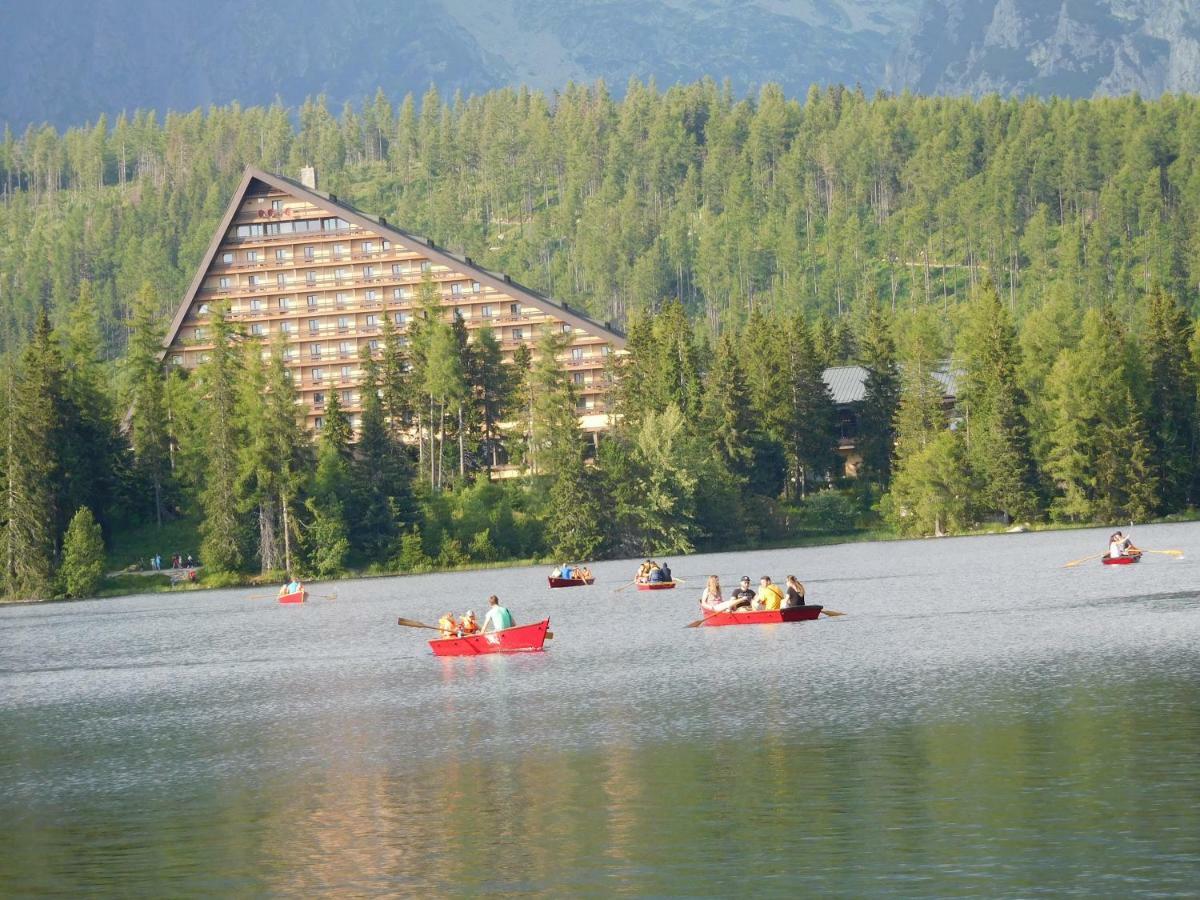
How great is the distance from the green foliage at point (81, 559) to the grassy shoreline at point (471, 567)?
1.02 m

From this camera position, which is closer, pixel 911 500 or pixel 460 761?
pixel 460 761

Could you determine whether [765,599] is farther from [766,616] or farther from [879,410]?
[879,410]

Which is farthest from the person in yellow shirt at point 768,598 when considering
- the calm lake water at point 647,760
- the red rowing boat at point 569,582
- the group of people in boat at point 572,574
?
the group of people in boat at point 572,574

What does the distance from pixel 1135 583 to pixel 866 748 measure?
4492 cm

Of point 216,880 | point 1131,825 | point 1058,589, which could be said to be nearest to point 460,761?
point 216,880

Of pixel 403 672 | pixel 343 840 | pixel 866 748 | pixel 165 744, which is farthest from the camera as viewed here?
pixel 403 672

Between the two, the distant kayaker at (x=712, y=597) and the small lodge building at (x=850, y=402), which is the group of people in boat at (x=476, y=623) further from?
the small lodge building at (x=850, y=402)

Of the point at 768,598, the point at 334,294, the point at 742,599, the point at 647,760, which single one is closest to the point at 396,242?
the point at 334,294

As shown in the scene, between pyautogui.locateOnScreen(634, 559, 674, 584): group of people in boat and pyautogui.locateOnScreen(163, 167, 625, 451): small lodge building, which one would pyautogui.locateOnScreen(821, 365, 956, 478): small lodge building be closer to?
pyautogui.locateOnScreen(163, 167, 625, 451): small lodge building

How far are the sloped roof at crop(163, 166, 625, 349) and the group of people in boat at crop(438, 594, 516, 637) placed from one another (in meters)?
94.4

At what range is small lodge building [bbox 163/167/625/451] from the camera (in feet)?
526

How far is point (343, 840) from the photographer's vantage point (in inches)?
1211

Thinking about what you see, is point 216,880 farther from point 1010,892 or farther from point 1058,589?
point 1058,589

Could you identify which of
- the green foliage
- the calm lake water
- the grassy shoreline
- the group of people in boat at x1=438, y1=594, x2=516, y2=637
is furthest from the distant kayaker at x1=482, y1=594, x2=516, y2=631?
the green foliage
